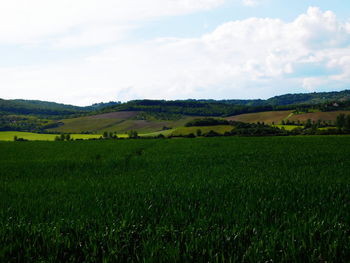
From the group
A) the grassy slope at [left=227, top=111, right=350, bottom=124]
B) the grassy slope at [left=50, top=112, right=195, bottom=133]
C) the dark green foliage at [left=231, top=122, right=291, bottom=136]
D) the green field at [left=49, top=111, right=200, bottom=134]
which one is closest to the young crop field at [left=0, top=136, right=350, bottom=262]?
the dark green foliage at [left=231, top=122, right=291, bottom=136]

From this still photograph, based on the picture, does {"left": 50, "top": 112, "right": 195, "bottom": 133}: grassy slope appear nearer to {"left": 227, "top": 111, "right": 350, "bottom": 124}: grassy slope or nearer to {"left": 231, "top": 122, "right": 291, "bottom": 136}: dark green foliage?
{"left": 227, "top": 111, "right": 350, "bottom": 124}: grassy slope

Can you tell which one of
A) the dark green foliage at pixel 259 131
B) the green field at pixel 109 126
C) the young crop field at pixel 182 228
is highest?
the green field at pixel 109 126

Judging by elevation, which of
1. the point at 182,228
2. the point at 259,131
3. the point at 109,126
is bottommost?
the point at 259,131

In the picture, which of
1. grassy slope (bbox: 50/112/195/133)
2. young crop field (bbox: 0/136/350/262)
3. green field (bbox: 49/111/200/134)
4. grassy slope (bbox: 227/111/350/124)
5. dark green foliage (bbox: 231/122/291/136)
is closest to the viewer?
young crop field (bbox: 0/136/350/262)

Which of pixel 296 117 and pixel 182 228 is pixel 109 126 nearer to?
pixel 296 117

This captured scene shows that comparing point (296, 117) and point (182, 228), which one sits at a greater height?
point (296, 117)

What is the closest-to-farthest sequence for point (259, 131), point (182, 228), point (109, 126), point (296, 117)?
point (182, 228) < point (259, 131) < point (296, 117) < point (109, 126)

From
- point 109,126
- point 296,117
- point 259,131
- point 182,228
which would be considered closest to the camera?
point 182,228

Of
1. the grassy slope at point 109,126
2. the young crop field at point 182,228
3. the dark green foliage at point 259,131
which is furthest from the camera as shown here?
the grassy slope at point 109,126

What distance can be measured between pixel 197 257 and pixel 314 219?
2814mm

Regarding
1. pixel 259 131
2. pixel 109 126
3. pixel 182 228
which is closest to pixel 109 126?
pixel 109 126

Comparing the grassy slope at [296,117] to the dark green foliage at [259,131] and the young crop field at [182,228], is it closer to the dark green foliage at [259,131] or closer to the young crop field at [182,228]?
the dark green foliage at [259,131]

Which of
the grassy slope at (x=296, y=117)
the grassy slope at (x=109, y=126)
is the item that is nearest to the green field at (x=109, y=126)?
the grassy slope at (x=109, y=126)

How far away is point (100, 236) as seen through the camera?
4.56 meters
